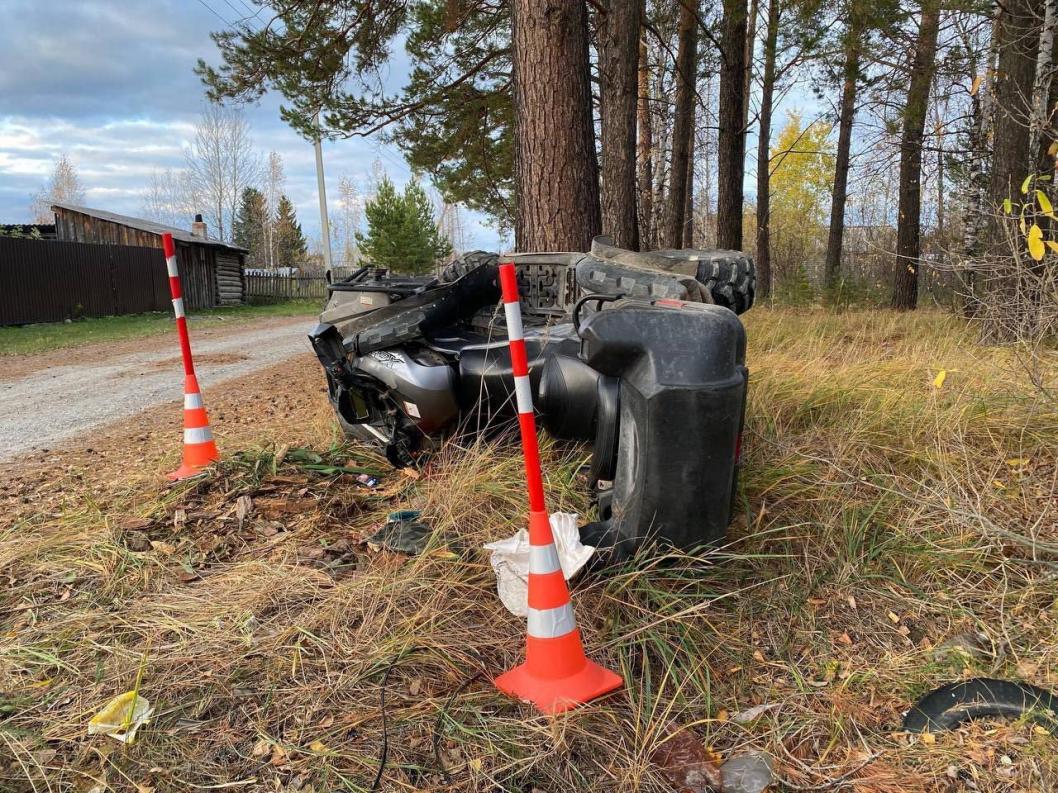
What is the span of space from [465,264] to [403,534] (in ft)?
5.98

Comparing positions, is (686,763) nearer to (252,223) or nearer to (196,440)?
(196,440)

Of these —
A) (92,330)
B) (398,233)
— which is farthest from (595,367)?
(398,233)

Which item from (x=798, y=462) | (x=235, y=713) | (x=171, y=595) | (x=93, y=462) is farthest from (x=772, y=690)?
(x=93, y=462)

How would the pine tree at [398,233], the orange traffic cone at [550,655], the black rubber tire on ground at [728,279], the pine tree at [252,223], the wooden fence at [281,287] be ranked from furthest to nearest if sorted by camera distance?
the pine tree at [252,223], the pine tree at [398,233], the wooden fence at [281,287], the black rubber tire on ground at [728,279], the orange traffic cone at [550,655]

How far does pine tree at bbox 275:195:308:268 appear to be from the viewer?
182 ft

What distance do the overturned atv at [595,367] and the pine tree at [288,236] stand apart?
5540 centimetres

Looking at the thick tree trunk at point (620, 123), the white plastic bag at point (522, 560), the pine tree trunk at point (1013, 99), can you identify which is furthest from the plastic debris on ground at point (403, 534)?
the pine tree trunk at point (1013, 99)

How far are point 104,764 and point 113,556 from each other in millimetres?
1262

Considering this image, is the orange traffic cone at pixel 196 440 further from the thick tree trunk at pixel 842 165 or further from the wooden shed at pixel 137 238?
the wooden shed at pixel 137 238

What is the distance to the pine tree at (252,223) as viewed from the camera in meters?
52.2

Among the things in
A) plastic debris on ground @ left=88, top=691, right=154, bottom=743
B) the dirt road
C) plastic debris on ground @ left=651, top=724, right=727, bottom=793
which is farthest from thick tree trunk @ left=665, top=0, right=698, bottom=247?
plastic debris on ground @ left=88, top=691, right=154, bottom=743

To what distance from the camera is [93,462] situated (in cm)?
456

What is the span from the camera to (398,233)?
31.5 metres

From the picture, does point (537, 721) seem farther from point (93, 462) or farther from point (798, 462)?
point (93, 462)
